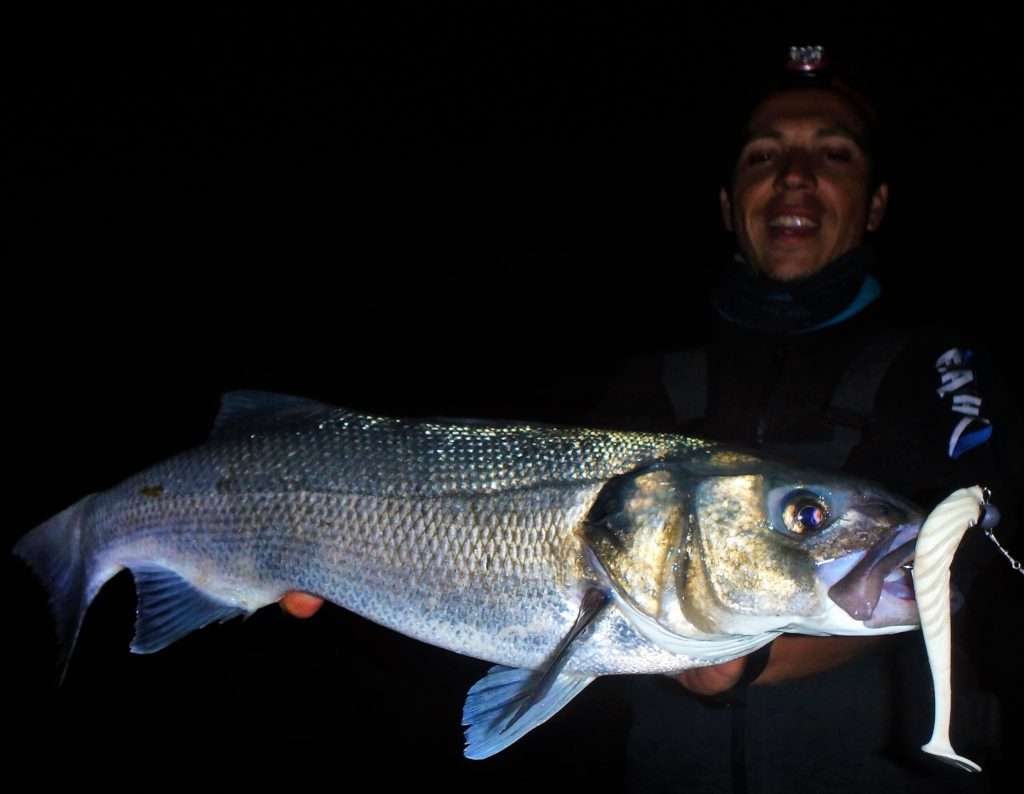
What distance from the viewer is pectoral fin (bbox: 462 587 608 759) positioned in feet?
4.71

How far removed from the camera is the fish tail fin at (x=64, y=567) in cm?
201

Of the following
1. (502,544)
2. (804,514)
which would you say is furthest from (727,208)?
(502,544)

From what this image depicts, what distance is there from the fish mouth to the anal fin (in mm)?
1615

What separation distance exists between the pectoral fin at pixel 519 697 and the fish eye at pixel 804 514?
0.43 meters

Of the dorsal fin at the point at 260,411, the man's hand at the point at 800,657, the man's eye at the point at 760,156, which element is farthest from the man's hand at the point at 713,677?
the man's eye at the point at 760,156

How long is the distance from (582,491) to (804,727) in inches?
39.8

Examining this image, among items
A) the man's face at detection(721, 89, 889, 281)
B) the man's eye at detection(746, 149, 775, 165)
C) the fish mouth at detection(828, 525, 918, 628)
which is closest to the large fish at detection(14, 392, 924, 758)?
the fish mouth at detection(828, 525, 918, 628)

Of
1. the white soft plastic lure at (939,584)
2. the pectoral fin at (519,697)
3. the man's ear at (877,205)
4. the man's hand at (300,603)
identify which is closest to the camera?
the white soft plastic lure at (939,584)

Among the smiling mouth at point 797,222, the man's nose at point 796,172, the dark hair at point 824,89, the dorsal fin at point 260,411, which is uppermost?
the dark hair at point 824,89

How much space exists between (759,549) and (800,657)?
710 mm

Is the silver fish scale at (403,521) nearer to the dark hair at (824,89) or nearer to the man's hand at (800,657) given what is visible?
the man's hand at (800,657)

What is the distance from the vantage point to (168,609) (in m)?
1.93

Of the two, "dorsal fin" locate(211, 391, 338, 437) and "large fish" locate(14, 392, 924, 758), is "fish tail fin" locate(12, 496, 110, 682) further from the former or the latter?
"dorsal fin" locate(211, 391, 338, 437)

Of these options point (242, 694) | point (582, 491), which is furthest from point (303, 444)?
point (242, 694)
